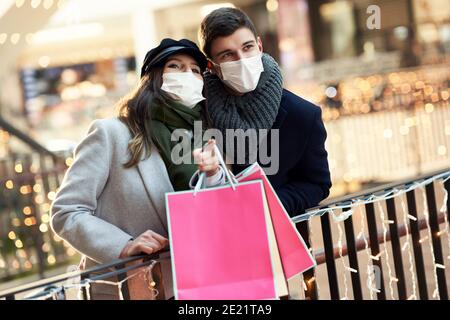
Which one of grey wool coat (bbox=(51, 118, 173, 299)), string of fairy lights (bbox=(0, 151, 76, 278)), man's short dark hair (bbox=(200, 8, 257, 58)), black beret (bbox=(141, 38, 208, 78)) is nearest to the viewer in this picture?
grey wool coat (bbox=(51, 118, 173, 299))

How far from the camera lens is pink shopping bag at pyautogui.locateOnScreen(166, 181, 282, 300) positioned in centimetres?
224

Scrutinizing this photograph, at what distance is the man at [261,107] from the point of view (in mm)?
2729

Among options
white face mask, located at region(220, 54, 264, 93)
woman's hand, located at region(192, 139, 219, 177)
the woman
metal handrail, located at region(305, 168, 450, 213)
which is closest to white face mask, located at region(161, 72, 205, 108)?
the woman

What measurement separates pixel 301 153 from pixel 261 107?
0.23 m

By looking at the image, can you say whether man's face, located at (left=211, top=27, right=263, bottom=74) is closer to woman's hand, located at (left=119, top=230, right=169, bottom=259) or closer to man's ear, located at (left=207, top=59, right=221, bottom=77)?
man's ear, located at (left=207, top=59, right=221, bottom=77)

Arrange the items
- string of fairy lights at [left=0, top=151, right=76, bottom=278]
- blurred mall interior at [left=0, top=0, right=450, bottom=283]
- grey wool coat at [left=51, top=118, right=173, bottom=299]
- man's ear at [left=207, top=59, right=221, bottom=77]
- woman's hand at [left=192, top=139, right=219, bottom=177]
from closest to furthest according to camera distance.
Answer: woman's hand at [left=192, top=139, right=219, bottom=177], grey wool coat at [left=51, top=118, right=173, bottom=299], man's ear at [left=207, top=59, right=221, bottom=77], string of fairy lights at [left=0, top=151, right=76, bottom=278], blurred mall interior at [left=0, top=0, right=450, bottom=283]

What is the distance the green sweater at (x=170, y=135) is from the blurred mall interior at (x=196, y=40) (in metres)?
4.91

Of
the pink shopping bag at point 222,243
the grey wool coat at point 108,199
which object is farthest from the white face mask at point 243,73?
the pink shopping bag at point 222,243

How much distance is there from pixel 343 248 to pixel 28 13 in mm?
6550

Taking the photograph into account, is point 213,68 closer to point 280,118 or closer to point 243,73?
point 243,73

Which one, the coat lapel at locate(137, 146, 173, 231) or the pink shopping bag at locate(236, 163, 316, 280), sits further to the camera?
the coat lapel at locate(137, 146, 173, 231)

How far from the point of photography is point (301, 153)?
2.84 meters

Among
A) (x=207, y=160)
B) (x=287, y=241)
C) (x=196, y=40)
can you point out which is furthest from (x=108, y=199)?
(x=196, y=40)
